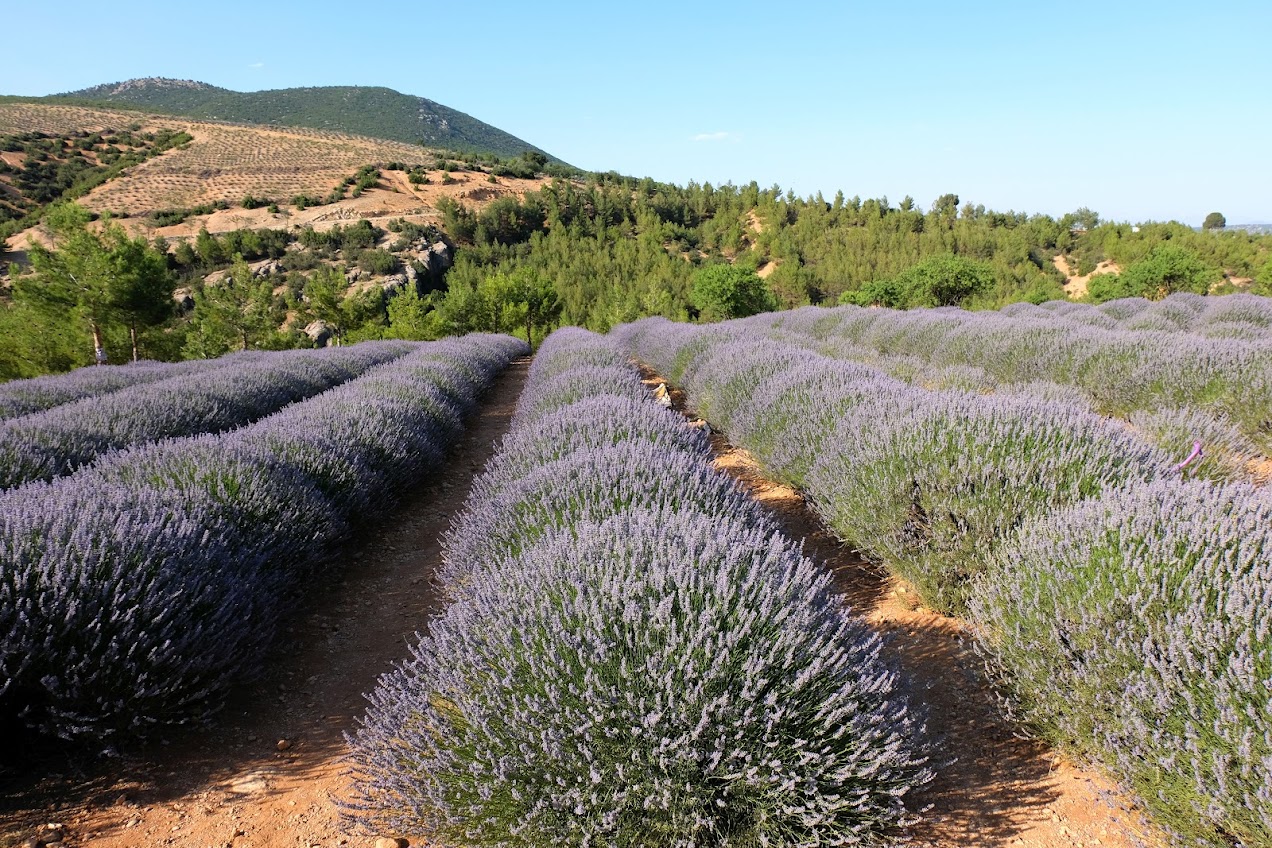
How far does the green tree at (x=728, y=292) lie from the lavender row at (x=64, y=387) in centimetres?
2440

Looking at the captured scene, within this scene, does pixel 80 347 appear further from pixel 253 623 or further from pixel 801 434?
pixel 801 434

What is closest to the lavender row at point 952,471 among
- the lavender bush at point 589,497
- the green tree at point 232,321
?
the lavender bush at point 589,497

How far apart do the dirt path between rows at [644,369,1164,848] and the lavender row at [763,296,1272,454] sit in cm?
257

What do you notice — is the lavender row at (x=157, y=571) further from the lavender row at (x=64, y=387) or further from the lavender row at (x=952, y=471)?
the lavender row at (x=64, y=387)

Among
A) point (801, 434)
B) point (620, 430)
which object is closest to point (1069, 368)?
point (801, 434)

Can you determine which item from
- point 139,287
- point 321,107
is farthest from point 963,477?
point 321,107

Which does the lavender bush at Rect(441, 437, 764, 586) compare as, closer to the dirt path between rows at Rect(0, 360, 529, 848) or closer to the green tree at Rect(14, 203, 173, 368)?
the dirt path between rows at Rect(0, 360, 529, 848)

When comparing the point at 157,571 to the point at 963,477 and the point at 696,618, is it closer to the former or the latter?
the point at 696,618

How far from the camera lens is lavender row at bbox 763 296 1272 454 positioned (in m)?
4.85

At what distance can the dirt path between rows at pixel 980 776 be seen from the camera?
158cm

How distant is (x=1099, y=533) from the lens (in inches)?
75.6

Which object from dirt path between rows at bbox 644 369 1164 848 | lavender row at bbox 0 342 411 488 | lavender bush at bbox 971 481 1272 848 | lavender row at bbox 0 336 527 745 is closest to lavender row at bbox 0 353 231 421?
lavender row at bbox 0 342 411 488

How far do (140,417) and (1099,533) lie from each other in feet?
21.6

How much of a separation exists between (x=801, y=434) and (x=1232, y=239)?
191 ft
